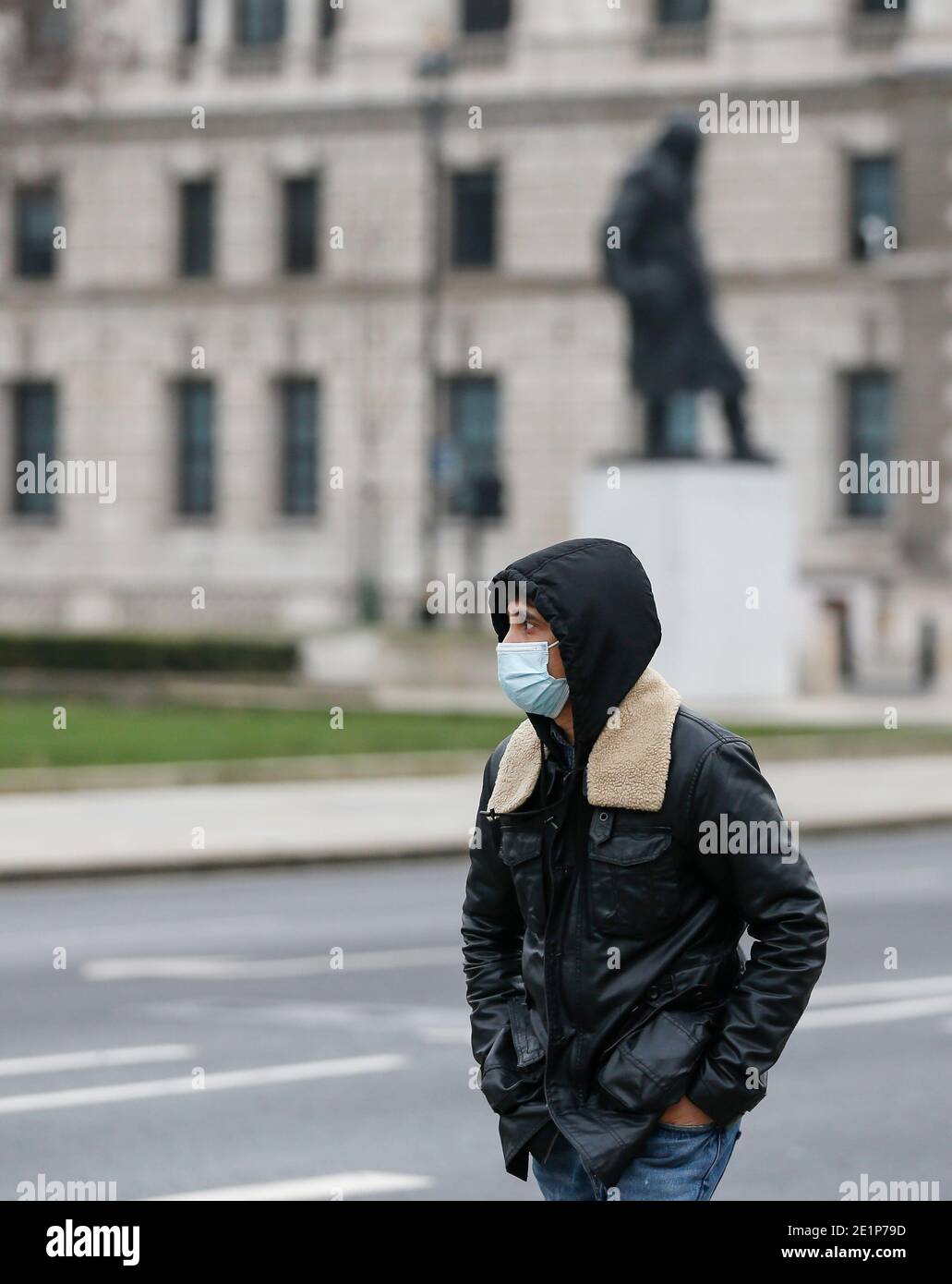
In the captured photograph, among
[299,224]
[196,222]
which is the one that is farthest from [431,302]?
[196,222]

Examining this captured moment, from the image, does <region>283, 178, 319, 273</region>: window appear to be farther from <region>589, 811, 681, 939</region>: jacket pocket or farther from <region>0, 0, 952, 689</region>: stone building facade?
<region>589, 811, 681, 939</region>: jacket pocket

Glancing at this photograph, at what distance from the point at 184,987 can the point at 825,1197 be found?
499 centimetres

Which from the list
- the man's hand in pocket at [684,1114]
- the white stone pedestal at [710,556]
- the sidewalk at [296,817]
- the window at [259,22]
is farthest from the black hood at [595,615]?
the window at [259,22]

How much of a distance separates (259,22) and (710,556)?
27.1 metres

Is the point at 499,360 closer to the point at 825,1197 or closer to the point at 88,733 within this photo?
the point at 88,733

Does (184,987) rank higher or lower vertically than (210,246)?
lower

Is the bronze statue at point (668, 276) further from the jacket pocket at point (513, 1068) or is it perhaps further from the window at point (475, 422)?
the jacket pocket at point (513, 1068)

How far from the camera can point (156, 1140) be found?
8.50m

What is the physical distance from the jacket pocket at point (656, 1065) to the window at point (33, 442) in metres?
52.8

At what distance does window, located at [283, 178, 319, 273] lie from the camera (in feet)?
176

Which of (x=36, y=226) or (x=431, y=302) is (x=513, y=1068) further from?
(x=36, y=226)

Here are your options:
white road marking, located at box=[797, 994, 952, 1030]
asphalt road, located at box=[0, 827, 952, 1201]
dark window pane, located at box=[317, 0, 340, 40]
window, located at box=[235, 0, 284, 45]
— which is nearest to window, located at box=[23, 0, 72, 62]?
window, located at box=[235, 0, 284, 45]

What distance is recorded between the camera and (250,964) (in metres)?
12.8
